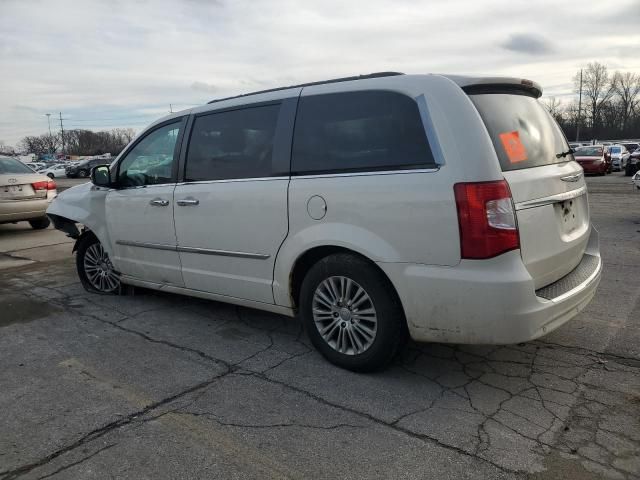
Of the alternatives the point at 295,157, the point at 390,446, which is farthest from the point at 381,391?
the point at 295,157

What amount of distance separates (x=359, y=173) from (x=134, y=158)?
275 cm

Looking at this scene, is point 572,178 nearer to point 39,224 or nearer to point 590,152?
point 39,224

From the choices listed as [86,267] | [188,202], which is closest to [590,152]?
[86,267]

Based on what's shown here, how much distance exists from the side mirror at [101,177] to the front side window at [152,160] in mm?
118

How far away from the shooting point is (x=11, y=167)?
10.7 meters

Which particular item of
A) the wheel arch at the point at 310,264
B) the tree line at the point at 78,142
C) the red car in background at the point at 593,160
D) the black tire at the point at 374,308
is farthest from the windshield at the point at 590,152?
the tree line at the point at 78,142

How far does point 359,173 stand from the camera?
134 inches

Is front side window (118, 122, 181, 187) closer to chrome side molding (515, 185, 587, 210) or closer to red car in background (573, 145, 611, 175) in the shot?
chrome side molding (515, 185, 587, 210)

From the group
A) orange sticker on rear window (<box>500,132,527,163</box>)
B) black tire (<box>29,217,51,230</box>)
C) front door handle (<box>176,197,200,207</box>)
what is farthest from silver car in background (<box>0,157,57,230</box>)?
orange sticker on rear window (<box>500,132,527,163</box>)

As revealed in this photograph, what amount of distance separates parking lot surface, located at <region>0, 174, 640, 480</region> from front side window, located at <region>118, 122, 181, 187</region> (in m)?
1.30

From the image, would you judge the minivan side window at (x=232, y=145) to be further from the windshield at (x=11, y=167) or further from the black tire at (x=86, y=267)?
the windshield at (x=11, y=167)

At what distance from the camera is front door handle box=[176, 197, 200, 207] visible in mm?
4367

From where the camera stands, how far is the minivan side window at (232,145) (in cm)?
401

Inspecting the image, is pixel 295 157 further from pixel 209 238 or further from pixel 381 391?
pixel 381 391
